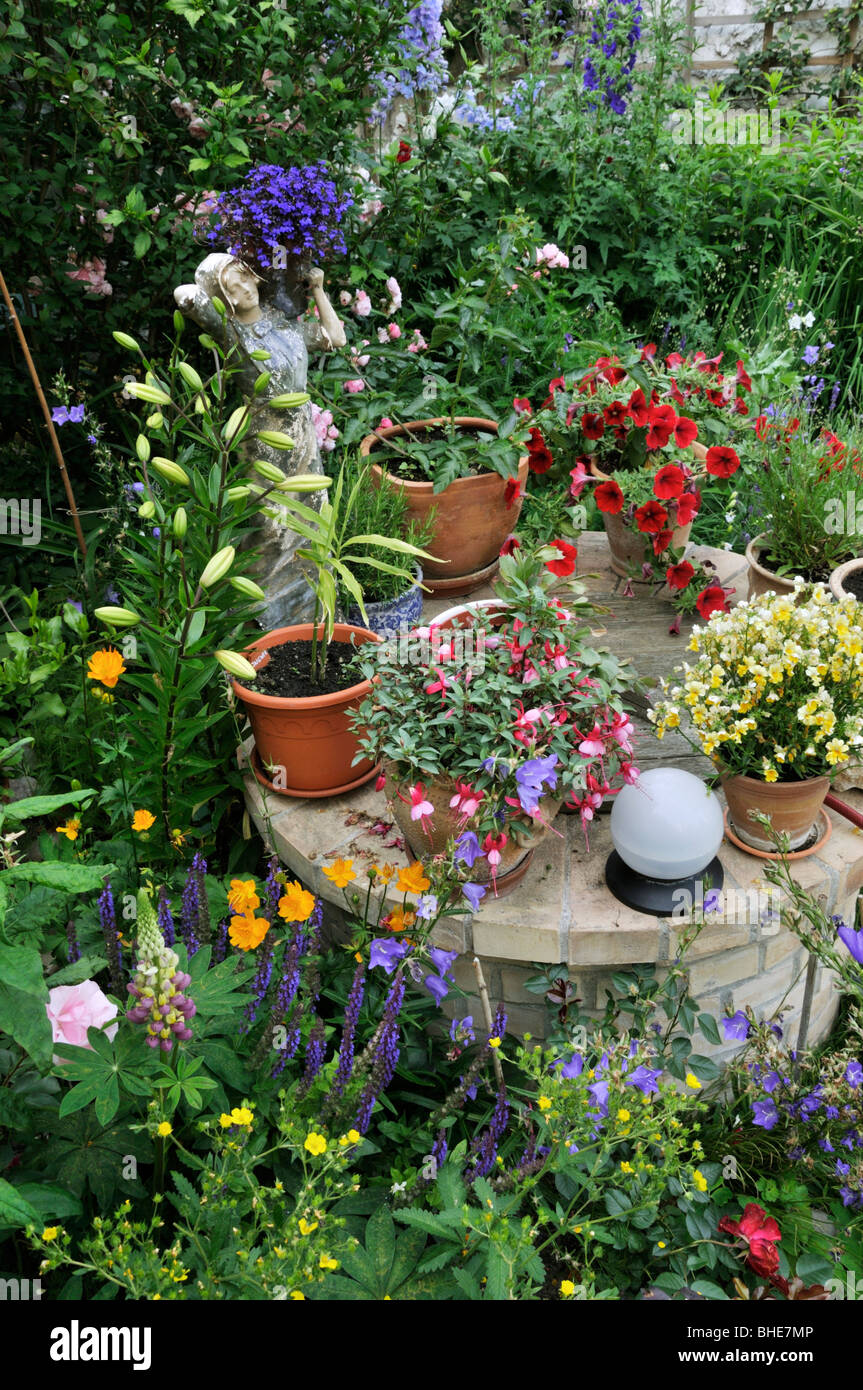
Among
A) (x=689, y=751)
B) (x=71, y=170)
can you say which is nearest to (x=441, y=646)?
(x=689, y=751)

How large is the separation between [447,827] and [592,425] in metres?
1.48

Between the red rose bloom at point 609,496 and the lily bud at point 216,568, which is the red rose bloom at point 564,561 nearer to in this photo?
the red rose bloom at point 609,496

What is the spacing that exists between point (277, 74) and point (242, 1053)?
→ 3.05 metres

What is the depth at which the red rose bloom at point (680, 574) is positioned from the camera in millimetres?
2824

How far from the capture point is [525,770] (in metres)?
1.78

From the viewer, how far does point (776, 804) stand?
205cm

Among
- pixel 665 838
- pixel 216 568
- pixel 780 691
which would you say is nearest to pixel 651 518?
pixel 780 691

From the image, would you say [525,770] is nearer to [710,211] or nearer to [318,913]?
[318,913]

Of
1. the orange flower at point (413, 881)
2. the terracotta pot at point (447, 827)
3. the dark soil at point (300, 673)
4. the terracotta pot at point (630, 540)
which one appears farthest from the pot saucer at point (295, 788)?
the terracotta pot at point (630, 540)

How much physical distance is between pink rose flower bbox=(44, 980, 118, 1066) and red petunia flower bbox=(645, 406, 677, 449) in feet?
6.70

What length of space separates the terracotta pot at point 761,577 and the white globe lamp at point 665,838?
3.22 ft

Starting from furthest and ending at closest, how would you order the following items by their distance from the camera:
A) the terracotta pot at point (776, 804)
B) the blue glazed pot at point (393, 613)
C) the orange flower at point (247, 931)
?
the blue glazed pot at point (393, 613) < the terracotta pot at point (776, 804) < the orange flower at point (247, 931)

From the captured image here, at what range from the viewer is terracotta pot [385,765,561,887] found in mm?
1951

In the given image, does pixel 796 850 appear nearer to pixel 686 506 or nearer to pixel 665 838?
pixel 665 838
